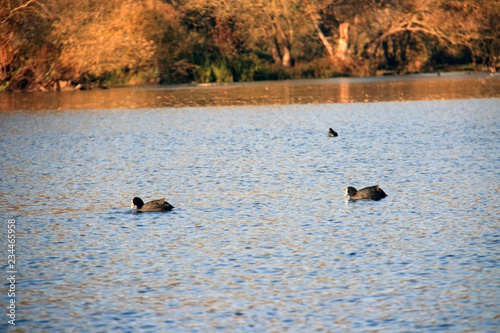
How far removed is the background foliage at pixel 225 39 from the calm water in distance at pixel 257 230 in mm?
19960

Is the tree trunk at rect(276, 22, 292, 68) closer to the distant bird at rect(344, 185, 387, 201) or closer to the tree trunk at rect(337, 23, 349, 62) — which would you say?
the tree trunk at rect(337, 23, 349, 62)

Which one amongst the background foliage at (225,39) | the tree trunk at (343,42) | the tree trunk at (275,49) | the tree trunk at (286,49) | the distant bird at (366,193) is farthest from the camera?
the tree trunk at (275,49)

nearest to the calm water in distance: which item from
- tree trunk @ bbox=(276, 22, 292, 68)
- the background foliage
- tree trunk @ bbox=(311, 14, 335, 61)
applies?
the background foliage

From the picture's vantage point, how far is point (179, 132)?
21656mm

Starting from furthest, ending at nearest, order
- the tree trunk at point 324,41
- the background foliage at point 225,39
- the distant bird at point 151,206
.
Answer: the tree trunk at point 324,41 → the background foliage at point 225,39 → the distant bird at point 151,206

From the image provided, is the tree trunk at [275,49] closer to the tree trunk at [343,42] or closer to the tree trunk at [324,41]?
the tree trunk at [324,41]

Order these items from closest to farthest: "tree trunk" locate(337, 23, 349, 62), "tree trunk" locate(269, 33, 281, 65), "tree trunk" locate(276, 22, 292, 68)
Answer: "tree trunk" locate(276, 22, 292, 68), "tree trunk" locate(337, 23, 349, 62), "tree trunk" locate(269, 33, 281, 65)

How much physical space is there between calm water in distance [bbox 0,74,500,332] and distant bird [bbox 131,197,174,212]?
108mm

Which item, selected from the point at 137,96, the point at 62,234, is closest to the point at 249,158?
the point at 62,234

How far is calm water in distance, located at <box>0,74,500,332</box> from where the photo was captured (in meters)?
6.35

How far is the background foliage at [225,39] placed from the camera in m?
40.0

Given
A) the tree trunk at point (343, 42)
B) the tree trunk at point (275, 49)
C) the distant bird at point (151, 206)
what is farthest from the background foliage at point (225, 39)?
the distant bird at point (151, 206)

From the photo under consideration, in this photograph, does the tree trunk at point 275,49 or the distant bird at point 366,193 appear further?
the tree trunk at point 275,49

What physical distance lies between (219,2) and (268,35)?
4486 millimetres
